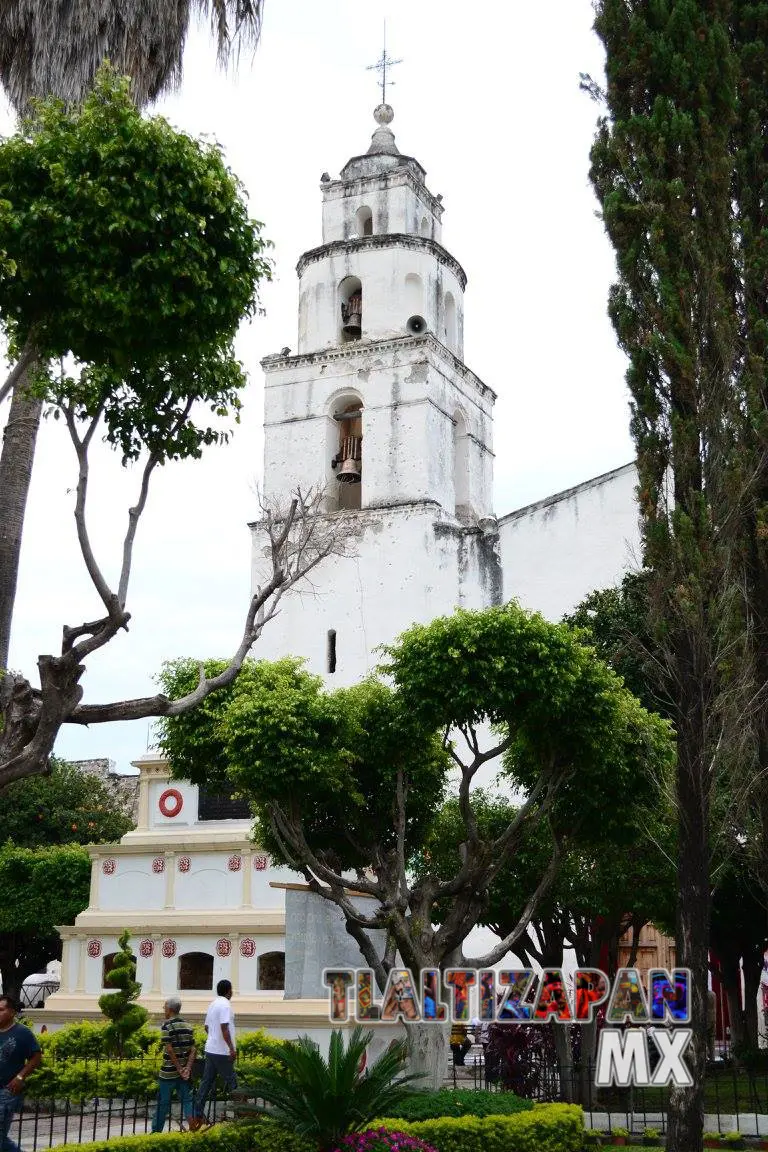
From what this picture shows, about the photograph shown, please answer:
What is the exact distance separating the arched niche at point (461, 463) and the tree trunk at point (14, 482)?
68.2 feet

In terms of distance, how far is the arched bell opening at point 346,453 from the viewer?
3002cm

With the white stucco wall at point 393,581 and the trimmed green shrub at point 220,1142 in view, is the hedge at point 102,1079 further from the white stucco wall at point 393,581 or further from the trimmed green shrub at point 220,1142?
the white stucco wall at point 393,581

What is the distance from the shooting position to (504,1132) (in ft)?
35.7

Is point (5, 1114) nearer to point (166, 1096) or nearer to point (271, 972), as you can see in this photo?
point (166, 1096)

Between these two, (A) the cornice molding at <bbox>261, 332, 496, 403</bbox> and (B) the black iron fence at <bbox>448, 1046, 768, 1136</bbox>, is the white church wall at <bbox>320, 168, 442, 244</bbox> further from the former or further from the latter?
(B) the black iron fence at <bbox>448, 1046, 768, 1136</bbox>

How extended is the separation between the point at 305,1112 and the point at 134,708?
3.45 metres

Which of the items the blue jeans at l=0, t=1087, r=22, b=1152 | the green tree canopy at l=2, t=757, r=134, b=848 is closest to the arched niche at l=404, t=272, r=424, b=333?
the green tree canopy at l=2, t=757, r=134, b=848

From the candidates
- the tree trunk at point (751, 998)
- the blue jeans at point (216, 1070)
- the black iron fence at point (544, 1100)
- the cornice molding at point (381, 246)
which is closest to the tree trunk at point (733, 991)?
the tree trunk at point (751, 998)

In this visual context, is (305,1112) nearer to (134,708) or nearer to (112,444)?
(134,708)

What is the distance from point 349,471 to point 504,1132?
20.3m

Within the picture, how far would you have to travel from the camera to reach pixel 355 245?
2997 cm

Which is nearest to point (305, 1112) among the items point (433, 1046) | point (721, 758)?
point (433, 1046)

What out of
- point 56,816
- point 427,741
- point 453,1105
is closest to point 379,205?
point 56,816

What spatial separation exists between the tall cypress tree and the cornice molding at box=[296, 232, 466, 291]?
15407 millimetres
